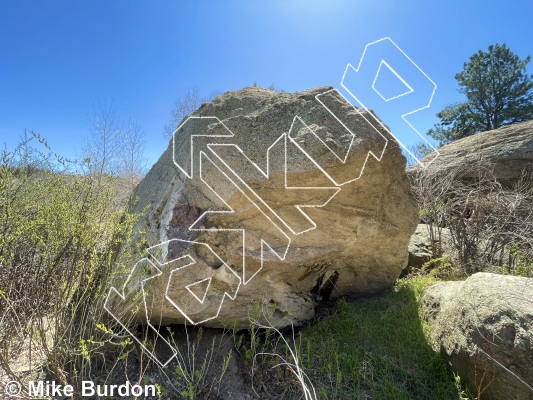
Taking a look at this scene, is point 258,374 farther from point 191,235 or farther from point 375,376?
point 191,235

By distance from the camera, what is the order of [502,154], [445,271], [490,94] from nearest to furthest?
→ [445,271] < [502,154] < [490,94]

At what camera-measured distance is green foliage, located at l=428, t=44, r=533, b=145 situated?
43.3ft

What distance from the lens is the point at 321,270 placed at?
8.74ft

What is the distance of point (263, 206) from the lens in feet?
7.48

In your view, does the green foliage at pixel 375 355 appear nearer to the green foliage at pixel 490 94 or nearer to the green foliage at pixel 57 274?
the green foliage at pixel 57 274

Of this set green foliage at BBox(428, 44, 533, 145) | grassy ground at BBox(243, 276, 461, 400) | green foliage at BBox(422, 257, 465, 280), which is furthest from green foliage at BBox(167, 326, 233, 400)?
green foliage at BBox(428, 44, 533, 145)

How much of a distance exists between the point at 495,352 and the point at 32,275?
2.84 m

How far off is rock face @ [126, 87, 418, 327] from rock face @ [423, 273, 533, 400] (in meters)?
0.78

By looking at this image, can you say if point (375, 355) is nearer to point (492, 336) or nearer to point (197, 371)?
point (492, 336)

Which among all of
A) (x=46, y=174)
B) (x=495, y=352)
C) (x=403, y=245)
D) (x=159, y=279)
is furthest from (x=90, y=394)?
(x=403, y=245)

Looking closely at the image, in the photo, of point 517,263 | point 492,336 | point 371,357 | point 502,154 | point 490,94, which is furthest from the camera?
point 490,94

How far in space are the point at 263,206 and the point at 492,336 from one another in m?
1.50

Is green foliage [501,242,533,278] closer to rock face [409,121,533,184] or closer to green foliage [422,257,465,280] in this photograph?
green foliage [422,257,465,280]

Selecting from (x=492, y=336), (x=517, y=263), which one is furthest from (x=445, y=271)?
(x=492, y=336)
